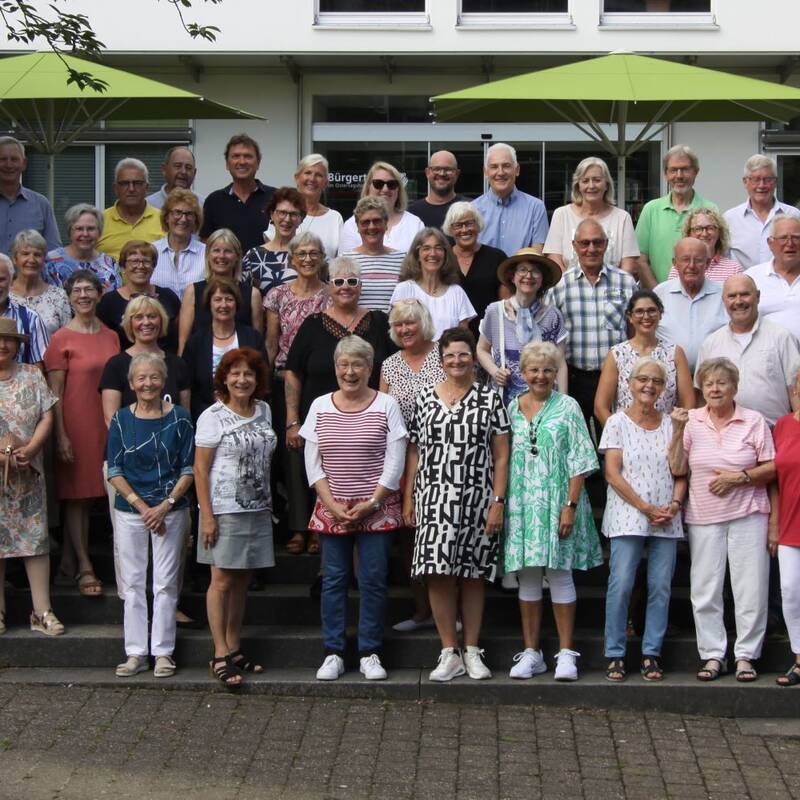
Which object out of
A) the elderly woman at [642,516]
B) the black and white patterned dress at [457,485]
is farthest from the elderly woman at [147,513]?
the elderly woman at [642,516]

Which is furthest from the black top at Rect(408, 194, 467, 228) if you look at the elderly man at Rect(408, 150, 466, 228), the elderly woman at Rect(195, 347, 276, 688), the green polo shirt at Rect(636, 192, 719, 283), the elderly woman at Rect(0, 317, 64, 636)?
the elderly woman at Rect(0, 317, 64, 636)

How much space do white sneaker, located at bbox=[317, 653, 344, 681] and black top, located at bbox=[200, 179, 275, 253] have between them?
331 cm

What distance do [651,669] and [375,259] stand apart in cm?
310

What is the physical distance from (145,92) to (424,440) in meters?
3.53

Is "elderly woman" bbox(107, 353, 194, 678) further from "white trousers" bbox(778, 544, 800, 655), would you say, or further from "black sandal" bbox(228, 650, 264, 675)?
"white trousers" bbox(778, 544, 800, 655)

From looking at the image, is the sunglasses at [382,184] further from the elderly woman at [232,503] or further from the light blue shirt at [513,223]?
the elderly woman at [232,503]

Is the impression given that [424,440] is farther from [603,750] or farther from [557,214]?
[557,214]

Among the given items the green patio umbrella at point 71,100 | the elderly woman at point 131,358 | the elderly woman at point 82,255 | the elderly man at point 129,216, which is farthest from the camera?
the elderly man at point 129,216

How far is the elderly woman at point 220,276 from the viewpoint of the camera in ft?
28.6

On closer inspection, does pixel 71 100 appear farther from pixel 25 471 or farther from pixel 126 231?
pixel 25 471

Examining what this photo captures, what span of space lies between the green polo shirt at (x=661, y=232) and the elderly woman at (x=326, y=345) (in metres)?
2.24

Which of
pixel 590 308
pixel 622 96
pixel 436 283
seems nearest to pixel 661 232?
pixel 622 96

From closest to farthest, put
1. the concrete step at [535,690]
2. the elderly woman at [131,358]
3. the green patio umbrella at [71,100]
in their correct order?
the concrete step at [535,690]
the elderly woman at [131,358]
the green patio umbrella at [71,100]

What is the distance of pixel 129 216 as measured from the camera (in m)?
10.1
